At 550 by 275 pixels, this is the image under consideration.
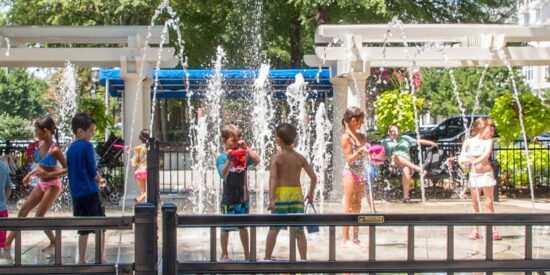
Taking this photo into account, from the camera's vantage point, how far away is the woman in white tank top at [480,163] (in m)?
9.68

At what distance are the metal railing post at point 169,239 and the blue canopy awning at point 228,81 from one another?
44.1ft

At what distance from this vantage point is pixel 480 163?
9.77 m

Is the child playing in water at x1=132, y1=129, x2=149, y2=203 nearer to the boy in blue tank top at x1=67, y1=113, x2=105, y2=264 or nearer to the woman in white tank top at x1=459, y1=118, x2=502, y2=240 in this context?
the boy in blue tank top at x1=67, y1=113, x2=105, y2=264

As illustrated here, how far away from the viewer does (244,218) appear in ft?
14.9

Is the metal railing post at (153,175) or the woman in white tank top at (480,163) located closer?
the metal railing post at (153,175)

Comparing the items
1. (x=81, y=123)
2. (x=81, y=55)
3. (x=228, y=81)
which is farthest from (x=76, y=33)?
A: (x=81, y=123)

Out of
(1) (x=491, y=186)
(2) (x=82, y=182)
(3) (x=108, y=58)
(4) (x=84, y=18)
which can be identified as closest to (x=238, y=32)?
(4) (x=84, y=18)

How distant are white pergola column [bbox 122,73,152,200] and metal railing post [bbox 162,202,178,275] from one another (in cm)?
995

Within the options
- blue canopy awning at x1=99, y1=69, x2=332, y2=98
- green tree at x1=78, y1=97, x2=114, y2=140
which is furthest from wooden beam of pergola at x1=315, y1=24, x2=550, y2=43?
green tree at x1=78, y1=97, x2=114, y2=140

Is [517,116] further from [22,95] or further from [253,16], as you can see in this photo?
[22,95]

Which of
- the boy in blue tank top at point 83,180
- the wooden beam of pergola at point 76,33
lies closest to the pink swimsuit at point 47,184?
the boy in blue tank top at point 83,180

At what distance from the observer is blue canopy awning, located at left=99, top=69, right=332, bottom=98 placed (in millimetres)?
18578

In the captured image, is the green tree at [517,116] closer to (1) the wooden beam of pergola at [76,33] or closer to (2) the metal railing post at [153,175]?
(1) the wooden beam of pergola at [76,33]

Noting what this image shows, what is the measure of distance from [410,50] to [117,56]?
5191 mm
